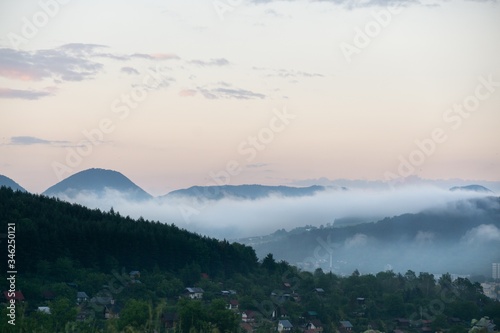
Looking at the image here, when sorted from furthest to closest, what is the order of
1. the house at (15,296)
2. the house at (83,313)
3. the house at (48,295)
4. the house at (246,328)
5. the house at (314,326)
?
the house at (314,326) < the house at (48,295) < the house at (246,328) < the house at (83,313) < the house at (15,296)

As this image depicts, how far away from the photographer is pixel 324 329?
215ft

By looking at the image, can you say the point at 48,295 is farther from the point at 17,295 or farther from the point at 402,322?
the point at 402,322

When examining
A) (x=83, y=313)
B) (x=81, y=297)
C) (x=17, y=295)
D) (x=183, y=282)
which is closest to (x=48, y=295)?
(x=81, y=297)

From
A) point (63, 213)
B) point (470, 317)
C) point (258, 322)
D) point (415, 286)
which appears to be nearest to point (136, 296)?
point (258, 322)

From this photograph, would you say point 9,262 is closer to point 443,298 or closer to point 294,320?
point 294,320

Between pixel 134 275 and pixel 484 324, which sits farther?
pixel 134 275

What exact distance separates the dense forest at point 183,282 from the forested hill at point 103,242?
0.10 metres

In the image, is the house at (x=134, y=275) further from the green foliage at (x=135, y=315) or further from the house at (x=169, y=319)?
the green foliage at (x=135, y=315)

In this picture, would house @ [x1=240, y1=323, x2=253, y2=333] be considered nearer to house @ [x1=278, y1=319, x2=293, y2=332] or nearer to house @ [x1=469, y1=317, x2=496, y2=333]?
house @ [x1=278, y1=319, x2=293, y2=332]

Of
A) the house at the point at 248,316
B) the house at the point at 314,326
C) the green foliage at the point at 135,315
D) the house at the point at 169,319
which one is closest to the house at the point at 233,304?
the house at the point at 248,316

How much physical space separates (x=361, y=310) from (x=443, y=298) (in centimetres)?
1218

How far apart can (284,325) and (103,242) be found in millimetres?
20798

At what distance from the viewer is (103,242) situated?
76.3m

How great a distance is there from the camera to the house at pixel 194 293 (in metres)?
68.9
